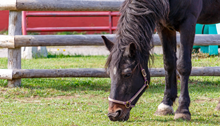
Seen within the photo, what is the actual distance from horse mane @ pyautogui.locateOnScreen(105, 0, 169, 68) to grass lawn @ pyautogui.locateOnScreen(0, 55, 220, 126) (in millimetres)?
441

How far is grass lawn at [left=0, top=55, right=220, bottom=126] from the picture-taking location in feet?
11.4

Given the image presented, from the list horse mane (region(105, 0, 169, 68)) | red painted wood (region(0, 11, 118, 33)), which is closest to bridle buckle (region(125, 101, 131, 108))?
horse mane (region(105, 0, 169, 68))

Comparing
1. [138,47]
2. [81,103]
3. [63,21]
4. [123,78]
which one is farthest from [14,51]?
[63,21]

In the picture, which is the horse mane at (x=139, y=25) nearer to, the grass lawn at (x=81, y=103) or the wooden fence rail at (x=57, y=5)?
the grass lawn at (x=81, y=103)

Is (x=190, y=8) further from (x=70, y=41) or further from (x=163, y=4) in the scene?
(x=70, y=41)

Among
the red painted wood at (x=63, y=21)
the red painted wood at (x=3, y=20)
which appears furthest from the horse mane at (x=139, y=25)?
the red painted wood at (x=3, y=20)

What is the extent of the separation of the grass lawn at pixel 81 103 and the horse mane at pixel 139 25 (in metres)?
0.44

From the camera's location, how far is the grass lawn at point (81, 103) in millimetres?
3463

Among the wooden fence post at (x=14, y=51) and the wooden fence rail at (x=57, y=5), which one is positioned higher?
the wooden fence rail at (x=57, y=5)

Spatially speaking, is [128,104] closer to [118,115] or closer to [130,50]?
[118,115]

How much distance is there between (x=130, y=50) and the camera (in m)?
3.01

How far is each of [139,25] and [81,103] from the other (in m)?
1.87

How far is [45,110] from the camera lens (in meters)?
4.00

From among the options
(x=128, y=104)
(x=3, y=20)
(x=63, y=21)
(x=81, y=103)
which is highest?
(x=128, y=104)
